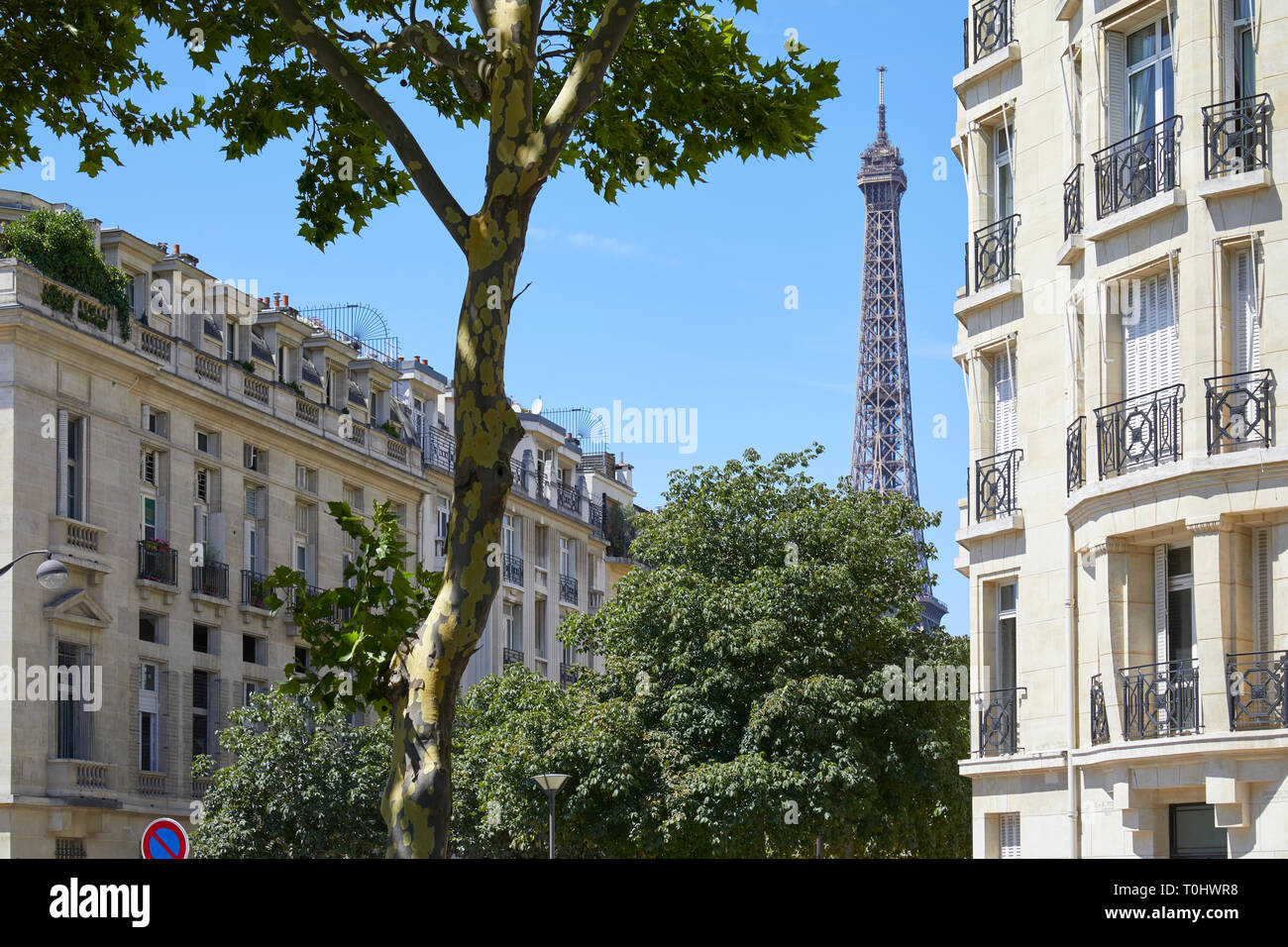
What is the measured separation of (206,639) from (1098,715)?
37589 millimetres

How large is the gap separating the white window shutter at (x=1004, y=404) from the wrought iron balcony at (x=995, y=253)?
1.29 metres

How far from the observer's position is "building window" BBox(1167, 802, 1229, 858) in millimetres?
23359

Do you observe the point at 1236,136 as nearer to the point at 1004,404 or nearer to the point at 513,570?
the point at 1004,404

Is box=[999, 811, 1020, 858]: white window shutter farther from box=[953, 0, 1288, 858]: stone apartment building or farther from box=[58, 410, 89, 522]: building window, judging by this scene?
box=[58, 410, 89, 522]: building window

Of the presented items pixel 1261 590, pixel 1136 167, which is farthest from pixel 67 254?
pixel 1261 590

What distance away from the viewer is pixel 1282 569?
22.3 metres

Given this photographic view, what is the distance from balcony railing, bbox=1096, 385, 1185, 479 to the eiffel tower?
16813 centimetres

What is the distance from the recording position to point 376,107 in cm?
1147

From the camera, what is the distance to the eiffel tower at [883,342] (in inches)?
7628

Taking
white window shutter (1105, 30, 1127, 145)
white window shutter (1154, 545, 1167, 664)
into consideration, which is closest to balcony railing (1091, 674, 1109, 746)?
white window shutter (1154, 545, 1167, 664)
